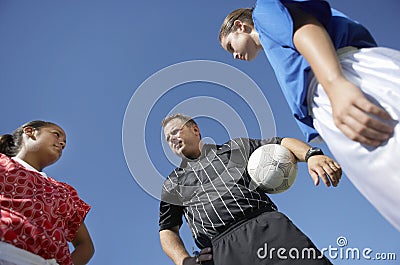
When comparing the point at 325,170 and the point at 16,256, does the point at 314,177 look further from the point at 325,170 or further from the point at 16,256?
the point at 16,256

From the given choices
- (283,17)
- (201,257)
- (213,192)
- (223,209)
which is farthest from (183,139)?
(283,17)

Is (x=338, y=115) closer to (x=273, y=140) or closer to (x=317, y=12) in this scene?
(x=317, y=12)

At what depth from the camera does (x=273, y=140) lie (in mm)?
2836

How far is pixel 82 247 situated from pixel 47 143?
675 millimetres

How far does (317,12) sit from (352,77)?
262 mm

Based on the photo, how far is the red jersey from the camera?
2.04 meters

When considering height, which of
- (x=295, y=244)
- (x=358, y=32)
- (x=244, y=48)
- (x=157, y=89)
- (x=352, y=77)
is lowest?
(x=295, y=244)

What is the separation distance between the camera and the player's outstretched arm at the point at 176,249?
264 centimetres

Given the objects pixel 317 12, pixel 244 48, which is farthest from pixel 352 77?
pixel 244 48

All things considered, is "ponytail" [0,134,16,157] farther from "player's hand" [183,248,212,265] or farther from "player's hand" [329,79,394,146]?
"player's hand" [329,79,394,146]

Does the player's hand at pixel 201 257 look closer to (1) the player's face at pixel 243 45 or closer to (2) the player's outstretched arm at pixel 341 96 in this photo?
(1) the player's face at pixel 243 45

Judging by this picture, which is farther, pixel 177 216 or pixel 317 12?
pixel 177 216

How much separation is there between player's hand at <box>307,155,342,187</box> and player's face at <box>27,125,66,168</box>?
64.4 inches

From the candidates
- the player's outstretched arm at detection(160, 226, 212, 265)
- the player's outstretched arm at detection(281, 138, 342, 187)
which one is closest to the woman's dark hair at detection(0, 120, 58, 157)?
the player's outstretched arm at detection(160, 226, 212, 265)
